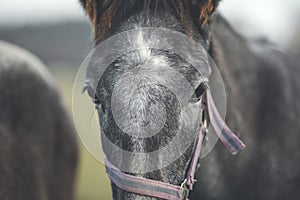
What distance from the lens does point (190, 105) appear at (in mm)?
3152

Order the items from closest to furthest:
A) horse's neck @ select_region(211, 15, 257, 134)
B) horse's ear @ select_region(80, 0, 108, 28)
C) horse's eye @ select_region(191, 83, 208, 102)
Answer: horse's eye @ select_region(191, 83, 208, 102) → horse's ear @ select_region(80, 0, 108, 28) → horse's neck @ select_region(211, 15, 257, 134)

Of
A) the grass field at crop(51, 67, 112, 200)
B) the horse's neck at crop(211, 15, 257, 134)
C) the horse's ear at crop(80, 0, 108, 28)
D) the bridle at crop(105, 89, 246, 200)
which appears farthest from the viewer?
the grass field at crop(51, 67, 112, 200)

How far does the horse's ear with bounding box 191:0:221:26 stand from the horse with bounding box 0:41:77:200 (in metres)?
2.47

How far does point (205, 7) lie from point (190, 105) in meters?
0.61

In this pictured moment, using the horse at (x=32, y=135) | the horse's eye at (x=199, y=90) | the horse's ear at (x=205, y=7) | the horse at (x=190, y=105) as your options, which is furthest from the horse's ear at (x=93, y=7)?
the horse at (x=32, y=135)

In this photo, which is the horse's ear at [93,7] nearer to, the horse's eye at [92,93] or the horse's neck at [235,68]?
the horse's eye at [92,93]

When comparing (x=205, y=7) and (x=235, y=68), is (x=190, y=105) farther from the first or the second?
(x=235, y=68)

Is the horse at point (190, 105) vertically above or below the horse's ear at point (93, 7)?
below

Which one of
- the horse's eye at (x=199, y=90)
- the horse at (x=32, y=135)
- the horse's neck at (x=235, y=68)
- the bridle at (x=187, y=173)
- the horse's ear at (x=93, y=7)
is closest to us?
the bridle at (x=187, y=173)

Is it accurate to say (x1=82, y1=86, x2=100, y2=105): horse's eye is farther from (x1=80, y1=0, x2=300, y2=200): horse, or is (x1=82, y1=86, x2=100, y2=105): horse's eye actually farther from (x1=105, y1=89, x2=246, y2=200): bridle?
(x1=105, y1=89, x2=246, y2=200): bridle

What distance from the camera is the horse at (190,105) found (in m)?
2.91

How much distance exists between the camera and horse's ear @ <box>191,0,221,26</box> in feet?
10.7

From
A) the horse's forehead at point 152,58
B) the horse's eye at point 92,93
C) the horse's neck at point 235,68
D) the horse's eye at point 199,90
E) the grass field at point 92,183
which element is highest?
the horse's forehead at point 152,58

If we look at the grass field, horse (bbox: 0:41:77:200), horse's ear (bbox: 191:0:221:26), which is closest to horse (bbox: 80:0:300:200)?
horse's ear (bbox: 191:0:221:26)
